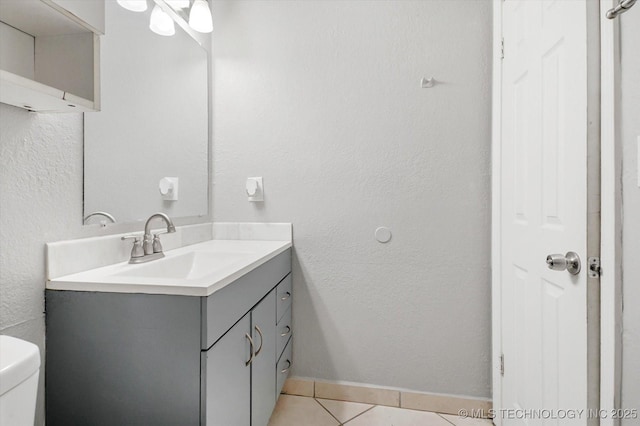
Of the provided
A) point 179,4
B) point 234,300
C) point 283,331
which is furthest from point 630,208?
point 179,4

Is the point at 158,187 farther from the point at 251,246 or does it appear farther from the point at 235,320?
the point at 235,320

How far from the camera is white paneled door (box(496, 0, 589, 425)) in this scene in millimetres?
960

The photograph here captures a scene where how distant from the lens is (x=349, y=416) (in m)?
1.71

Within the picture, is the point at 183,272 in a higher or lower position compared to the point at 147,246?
lower

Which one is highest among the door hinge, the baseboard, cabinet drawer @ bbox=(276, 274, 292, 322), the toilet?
the door hinge

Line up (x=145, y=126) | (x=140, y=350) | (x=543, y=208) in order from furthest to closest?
1. (x=145, y=126)
2. (x=543, y=208)
3. (x=140, y=350)

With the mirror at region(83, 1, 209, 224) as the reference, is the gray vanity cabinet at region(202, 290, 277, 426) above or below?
below

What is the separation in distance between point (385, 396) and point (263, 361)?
0.80 meters

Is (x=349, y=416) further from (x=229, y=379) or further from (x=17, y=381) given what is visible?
(x=17, y=381)

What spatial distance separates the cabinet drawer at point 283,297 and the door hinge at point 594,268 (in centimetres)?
120

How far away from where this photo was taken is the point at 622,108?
33.0 inches

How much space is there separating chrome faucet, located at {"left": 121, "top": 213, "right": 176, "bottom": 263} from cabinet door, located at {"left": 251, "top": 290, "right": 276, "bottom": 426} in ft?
1.55

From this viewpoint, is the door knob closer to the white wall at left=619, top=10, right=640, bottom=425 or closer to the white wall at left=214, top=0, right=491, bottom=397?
the white wall at left=619, top=10, right=640, bottom=425

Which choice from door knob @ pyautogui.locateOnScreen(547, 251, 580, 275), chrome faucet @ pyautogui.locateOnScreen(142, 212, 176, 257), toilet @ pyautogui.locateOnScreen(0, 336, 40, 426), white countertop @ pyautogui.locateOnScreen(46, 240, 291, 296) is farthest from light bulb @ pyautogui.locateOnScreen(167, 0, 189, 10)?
door knob @ pyautogui.locateOnScreen(547, 251, 580, 275)
